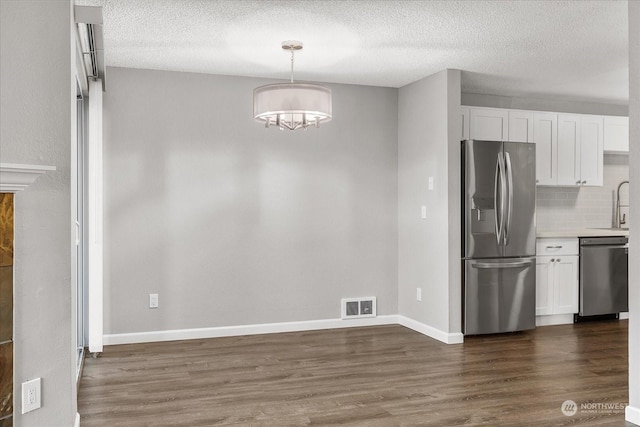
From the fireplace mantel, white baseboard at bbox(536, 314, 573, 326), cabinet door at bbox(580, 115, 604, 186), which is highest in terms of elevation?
cabinet door at bbox(580, 115, 604, 186)

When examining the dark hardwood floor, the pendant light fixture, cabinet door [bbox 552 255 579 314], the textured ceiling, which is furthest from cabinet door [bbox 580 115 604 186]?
the pendant light fixture

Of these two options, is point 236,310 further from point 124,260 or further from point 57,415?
point 57,415

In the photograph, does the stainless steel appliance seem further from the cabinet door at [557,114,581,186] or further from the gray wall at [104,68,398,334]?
the gray wall at [104,68,398,334]

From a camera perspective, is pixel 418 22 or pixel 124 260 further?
pixel 124 260

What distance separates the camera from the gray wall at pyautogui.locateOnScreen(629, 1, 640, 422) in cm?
318

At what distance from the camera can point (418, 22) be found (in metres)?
3.86

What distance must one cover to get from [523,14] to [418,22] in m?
0.66

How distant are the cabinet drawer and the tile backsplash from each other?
0.74 m

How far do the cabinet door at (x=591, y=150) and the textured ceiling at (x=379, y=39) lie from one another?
0.69 meters

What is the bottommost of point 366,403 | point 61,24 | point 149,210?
point 366,403

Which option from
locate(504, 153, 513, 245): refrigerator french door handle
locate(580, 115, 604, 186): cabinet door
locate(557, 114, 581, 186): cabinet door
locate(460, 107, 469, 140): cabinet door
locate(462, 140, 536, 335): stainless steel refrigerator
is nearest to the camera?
locate(462, 140, 536, 335): stainless steel refrigerator

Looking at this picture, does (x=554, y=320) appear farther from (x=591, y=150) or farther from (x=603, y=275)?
(x=591, y=150)

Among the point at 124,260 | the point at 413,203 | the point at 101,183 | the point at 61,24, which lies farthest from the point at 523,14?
the point at 124,260

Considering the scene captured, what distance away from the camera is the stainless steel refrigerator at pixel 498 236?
5.21m
